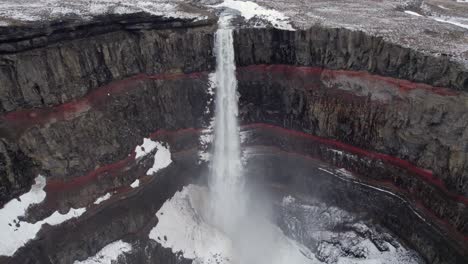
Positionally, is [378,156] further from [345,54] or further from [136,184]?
[136,184]

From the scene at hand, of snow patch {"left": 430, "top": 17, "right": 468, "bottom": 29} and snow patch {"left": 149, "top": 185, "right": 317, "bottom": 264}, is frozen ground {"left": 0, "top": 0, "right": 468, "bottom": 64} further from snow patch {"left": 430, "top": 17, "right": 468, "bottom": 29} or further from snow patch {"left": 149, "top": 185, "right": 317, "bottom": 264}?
snow patch {"left": 149, "top": 185, "right": 317, "bottom": 264}

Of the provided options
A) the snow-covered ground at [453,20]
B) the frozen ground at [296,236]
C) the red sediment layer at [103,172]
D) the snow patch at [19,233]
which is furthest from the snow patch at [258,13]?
the snow patch at [19,233]

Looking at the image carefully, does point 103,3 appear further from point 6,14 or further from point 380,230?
point 380,230

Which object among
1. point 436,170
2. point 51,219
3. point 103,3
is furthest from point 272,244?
point 103,3

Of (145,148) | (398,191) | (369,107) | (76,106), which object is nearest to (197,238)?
(145,148)

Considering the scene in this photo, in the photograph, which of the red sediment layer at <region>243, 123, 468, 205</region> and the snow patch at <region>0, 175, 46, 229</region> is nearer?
the snow patch at <region>0, 175, 46, 229</region>

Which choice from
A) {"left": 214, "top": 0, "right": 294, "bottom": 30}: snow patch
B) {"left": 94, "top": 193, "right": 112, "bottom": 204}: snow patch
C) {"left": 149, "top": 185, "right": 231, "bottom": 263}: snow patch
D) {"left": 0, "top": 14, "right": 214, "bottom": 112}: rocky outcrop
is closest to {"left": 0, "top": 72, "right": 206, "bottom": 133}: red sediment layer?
{"left": 0, "top": 14, "right": 214, "bottom": 112}: rocky outcrop
